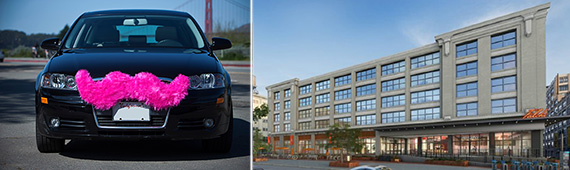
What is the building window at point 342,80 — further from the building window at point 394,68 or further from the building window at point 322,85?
the building window at point 394,68

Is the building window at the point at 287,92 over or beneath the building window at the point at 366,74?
beneath

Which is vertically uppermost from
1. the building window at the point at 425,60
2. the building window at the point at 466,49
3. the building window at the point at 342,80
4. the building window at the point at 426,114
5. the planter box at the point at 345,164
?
the building window at the point at 466,49

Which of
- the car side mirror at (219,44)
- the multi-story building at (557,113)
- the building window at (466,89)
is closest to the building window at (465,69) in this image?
the building window at (466,89)

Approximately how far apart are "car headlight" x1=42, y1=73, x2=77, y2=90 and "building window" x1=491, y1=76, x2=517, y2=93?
901 centimetres

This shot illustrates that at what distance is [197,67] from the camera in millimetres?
2783

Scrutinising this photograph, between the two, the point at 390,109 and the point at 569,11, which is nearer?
the point at 569,11

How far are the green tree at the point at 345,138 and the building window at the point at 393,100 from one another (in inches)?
40.2

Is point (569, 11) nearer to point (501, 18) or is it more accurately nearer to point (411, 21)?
point (501, 18)

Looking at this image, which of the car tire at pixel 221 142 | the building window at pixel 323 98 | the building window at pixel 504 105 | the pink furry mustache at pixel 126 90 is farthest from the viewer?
the building window at pixel 323 98

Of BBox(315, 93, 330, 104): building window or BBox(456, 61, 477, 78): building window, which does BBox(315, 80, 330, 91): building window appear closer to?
BBox(315, 93, 330, 104): building window

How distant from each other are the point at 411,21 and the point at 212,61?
35.7ft

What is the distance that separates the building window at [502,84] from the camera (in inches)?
368

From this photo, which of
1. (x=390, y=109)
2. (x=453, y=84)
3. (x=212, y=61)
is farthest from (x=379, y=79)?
(x=212, y=61)

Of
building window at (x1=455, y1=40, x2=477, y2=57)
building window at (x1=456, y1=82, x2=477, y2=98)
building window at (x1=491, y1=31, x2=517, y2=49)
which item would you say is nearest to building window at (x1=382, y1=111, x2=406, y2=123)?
building window at (x1=456, y1=82, x2=477, y2=98)
